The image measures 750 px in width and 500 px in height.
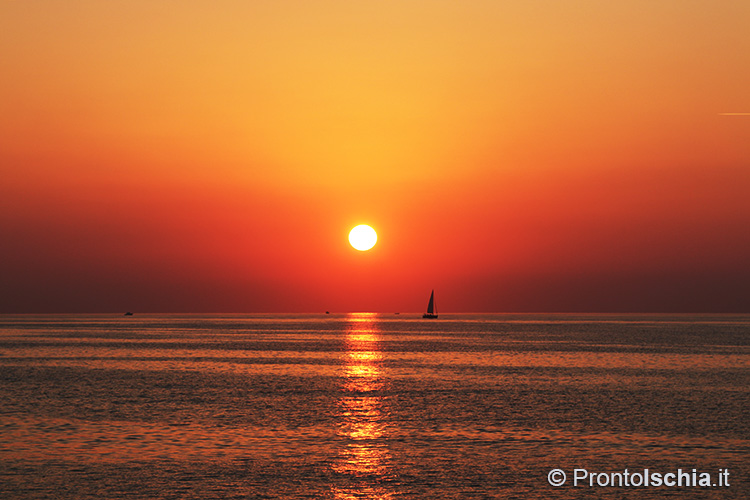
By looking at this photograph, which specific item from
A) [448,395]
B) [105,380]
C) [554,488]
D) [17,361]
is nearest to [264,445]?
[554,488]

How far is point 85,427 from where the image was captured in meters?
42.5

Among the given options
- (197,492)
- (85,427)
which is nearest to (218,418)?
(85,427)

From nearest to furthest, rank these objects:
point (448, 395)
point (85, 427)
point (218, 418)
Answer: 1. point (85, 427)
2. point (218, 418)
3. point (448, 395)

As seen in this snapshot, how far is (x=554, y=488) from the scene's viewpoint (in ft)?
96.7

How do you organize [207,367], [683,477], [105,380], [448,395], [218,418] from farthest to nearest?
[207,367]
[105,380]
[448,395]
[218,418]
[683,477]

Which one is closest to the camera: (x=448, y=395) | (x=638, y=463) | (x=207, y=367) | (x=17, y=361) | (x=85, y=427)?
(x=638, y=463)

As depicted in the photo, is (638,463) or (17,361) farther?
(17,361)

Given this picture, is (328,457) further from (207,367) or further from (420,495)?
(207,367)

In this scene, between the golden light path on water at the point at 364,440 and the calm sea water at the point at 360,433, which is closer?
the golden light path on water at the point at 364,440

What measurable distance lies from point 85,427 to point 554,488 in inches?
1012

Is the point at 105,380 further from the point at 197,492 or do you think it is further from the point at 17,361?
the point at 197,492

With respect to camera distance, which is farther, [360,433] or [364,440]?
[360,433]

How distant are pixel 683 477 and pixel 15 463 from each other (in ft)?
88.0

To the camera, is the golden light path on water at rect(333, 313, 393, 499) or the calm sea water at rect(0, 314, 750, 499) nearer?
the golden light path on water at rect(333, 313, 393, 499)
